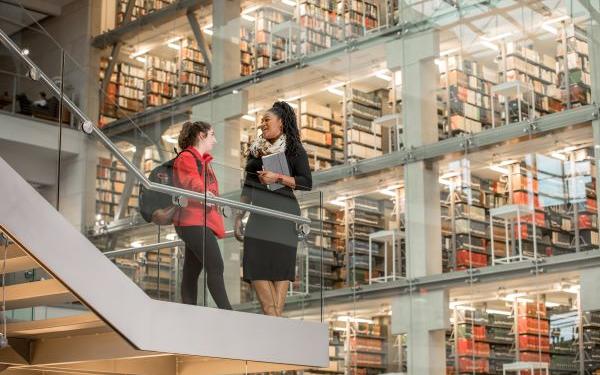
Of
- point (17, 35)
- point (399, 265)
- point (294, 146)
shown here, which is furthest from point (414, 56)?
point (294, 146)

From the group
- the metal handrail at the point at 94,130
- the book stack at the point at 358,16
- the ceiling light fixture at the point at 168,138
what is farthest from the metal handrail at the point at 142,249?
the ceiling light fixture at the point at 168,138

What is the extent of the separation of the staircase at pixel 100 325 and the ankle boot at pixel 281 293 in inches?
3.2

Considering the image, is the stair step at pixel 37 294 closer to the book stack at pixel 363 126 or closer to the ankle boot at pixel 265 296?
the ankle boot at pixel 265 296

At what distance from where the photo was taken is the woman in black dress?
5539mm

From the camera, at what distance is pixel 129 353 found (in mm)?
5133

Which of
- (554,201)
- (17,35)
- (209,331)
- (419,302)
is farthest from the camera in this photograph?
(419,302)

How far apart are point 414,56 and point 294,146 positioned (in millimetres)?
7541

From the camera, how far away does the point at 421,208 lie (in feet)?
41.2

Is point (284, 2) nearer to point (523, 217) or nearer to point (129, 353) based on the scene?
point (523, 217)

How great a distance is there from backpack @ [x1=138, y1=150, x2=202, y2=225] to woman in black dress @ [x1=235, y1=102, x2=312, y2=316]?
0.41 meters

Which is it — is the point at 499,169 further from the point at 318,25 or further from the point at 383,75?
the point at 318,25

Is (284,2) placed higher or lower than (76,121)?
higher

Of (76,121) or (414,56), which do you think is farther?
(414,56)

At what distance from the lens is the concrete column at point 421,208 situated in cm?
1204
